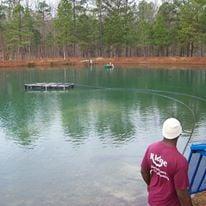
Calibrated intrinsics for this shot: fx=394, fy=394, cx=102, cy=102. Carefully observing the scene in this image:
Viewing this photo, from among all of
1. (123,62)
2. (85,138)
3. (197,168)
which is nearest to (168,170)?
(197,168)

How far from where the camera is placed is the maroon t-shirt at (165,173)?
13.4 feet

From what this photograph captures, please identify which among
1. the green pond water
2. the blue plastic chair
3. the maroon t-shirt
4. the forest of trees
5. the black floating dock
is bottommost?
the green pond water

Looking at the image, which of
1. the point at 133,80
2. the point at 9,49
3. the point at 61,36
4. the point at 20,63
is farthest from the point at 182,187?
the point at 9,49

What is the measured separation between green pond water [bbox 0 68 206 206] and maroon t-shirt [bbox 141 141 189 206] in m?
5.09

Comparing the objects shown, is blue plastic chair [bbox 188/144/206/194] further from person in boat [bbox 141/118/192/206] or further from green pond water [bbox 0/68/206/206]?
green pond water [bbox 0/68/206/206]

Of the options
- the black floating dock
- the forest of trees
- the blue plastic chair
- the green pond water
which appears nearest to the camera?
the blue plastic chair

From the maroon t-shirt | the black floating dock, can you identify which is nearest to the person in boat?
the maroon t-shirt

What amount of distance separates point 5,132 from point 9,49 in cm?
6106

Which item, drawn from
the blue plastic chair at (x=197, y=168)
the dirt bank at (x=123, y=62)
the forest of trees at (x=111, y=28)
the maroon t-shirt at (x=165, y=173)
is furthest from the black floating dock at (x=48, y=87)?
the forest of trees at (x=111, y=28)

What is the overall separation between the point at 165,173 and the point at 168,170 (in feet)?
0.22

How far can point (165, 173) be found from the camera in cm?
419

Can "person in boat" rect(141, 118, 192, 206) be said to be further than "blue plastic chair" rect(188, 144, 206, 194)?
No

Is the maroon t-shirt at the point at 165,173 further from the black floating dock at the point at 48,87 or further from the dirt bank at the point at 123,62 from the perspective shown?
the dirt bank at the point at 123,62

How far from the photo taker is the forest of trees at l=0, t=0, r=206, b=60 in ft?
201
